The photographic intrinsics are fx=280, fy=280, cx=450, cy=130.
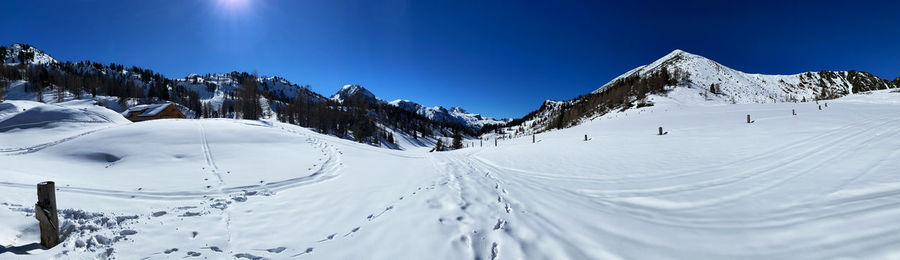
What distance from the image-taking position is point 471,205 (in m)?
7.09

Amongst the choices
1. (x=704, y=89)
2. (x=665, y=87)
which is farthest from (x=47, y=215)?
(x=704, y=89)

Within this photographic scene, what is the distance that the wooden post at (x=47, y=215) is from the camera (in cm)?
452

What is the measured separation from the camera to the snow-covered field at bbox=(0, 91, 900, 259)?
174 inches

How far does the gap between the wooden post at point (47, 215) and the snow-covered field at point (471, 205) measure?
23 cm

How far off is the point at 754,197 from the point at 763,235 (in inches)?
94.7

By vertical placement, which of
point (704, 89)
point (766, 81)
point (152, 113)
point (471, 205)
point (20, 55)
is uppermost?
point (20, 55)

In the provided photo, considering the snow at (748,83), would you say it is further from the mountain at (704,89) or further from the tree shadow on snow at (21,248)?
the tree shadow on snow at (21,248)

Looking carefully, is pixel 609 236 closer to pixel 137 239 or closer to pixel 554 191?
pixel 554 191

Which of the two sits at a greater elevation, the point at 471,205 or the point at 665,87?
the point at 665,87

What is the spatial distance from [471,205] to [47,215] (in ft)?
24.8

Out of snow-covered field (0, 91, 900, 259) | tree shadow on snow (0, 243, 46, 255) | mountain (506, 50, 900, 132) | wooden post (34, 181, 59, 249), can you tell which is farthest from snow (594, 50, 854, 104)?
tree shadow on snow (0, 243, 46, 255)

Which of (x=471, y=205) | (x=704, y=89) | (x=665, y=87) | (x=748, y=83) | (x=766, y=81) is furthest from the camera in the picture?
(x=766, y=81)

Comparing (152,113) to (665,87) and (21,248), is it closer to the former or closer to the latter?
(21,248)

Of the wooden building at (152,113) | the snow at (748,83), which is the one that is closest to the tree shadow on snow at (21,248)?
the wooden building at (152,113)
